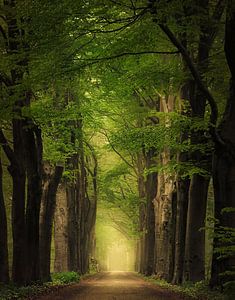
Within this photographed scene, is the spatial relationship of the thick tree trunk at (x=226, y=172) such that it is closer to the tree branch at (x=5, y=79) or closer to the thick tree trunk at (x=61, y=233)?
the tree branch at (x=5, y=79)

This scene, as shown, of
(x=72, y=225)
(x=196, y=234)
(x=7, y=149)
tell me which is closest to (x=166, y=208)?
(x=72, y=225)

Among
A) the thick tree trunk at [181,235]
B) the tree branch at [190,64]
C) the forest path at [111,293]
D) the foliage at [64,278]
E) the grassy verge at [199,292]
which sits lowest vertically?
the foliage at [64,278]

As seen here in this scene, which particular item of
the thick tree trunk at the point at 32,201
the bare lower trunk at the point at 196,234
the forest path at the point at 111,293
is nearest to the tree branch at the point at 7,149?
the thick tree trunk at the point at 32,201

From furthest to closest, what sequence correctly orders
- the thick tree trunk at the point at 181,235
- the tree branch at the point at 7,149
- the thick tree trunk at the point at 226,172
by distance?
the thick tree trunk at the point at 181,235 → the tree branch at the point at 7,149 → the thick tree trunk at the point at 226,172

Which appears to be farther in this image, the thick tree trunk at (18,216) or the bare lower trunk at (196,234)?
the bare lower trunk at (196,234)

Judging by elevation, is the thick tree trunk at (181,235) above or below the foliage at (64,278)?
above

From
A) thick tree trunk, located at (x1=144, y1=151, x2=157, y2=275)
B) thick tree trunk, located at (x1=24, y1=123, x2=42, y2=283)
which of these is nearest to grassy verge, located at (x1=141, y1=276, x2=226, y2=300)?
thick tree trunk, located at (x1=24, y1=123, x2=42, y2=283)

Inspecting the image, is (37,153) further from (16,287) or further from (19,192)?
(16,287)

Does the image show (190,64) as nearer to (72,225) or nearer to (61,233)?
(61,233)

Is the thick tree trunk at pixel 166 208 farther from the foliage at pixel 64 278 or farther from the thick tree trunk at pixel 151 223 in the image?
the thick tree trunk at pixel 151 223

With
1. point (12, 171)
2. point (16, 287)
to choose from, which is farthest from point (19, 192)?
point (16, 287)

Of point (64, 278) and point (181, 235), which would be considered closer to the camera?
point (181, 235)

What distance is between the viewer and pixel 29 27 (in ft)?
37.7

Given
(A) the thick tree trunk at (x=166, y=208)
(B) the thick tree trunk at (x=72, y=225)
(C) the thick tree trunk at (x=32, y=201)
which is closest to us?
(C) the thick tree trunk at (x=32, y=201)
